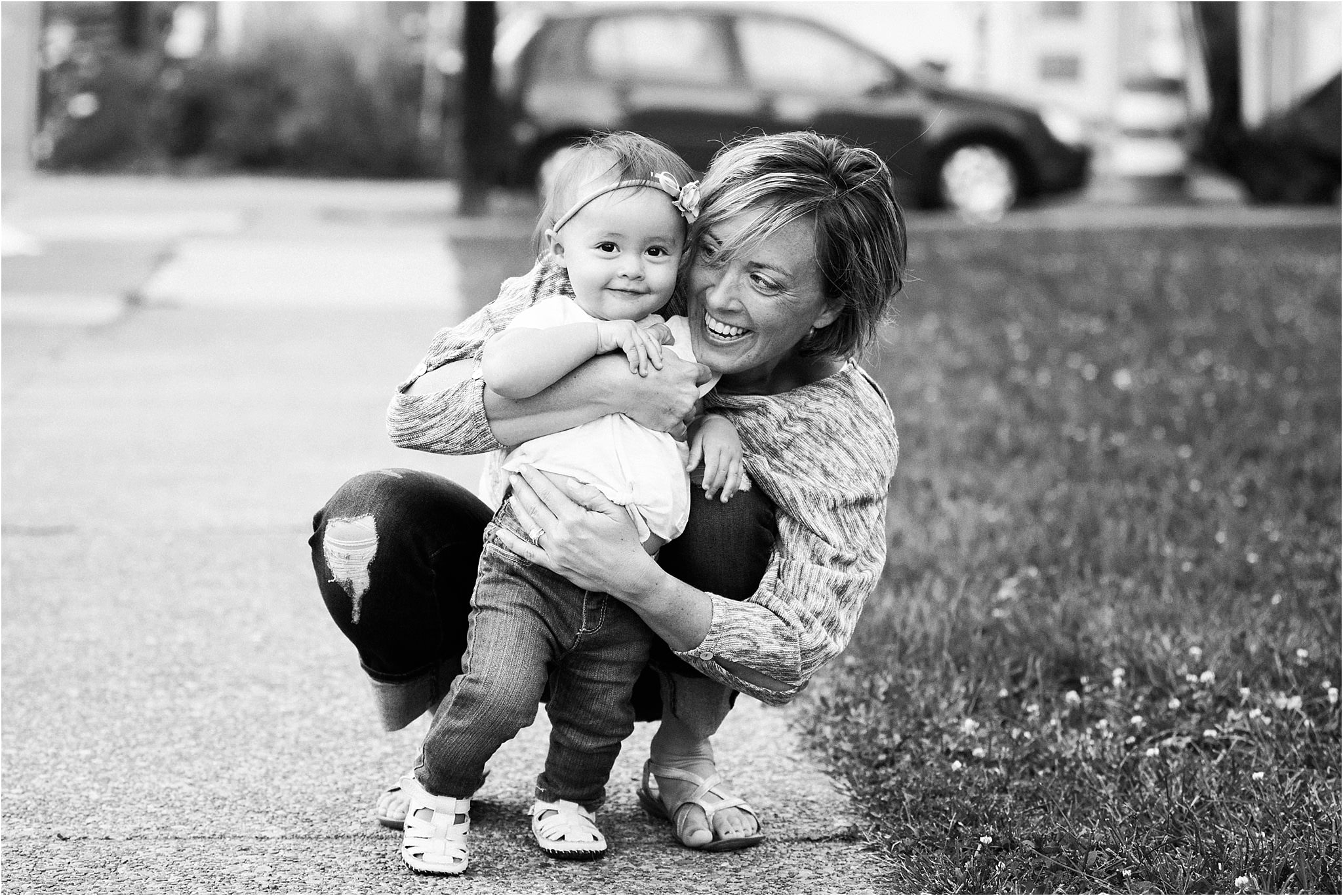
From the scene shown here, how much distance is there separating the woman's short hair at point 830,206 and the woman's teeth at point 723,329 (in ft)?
0.33

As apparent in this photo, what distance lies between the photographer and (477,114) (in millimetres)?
12375

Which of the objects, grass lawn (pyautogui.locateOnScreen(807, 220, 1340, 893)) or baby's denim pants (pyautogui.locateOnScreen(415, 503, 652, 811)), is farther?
grass lawn (pyautogui.locateOnScreen(807, 220, 1340, 893))

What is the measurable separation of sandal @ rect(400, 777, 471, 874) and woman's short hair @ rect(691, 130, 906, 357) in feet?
3.06

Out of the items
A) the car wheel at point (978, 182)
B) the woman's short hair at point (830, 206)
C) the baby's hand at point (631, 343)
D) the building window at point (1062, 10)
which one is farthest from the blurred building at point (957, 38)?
the baby's hand at point (631, 343)

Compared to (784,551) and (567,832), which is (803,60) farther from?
(567,832)

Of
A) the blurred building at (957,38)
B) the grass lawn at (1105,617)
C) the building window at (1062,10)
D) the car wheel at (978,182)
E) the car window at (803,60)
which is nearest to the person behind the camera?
the grass lawn at (1105,617)

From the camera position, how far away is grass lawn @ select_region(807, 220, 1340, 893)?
2814 millimetres

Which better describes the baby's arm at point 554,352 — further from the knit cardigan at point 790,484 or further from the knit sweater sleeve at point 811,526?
the knit sweater sleeve at point 811,526

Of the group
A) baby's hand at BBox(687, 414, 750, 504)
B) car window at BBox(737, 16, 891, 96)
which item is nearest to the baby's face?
baby's hand at BBox(687, 414, 750, 504)

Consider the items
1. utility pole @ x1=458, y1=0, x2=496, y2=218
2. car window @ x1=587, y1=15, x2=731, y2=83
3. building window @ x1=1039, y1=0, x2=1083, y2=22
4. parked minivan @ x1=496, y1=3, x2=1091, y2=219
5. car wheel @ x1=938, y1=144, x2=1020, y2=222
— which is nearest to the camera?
utility pole @ x1=458, y1=0, x2=496, y2=218

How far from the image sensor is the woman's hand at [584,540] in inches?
98.0

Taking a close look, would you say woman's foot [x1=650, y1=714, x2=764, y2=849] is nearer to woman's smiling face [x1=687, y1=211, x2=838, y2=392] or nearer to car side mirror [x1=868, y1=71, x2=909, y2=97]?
woman's smiling face [x1=687, y1=211, x2=838, y2=392]

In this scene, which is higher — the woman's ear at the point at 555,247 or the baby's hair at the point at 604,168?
the baby's hair at the point at 604,168

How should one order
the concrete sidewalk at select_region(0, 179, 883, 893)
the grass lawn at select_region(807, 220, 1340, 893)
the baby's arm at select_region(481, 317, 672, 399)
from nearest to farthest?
the baby's arm at select_region(481, 317, 672, 399)
the concrete sidewalk at select_region(0, 179, 883, 893)
the grass lawn at select_region(807, 220, 1340, 893)
